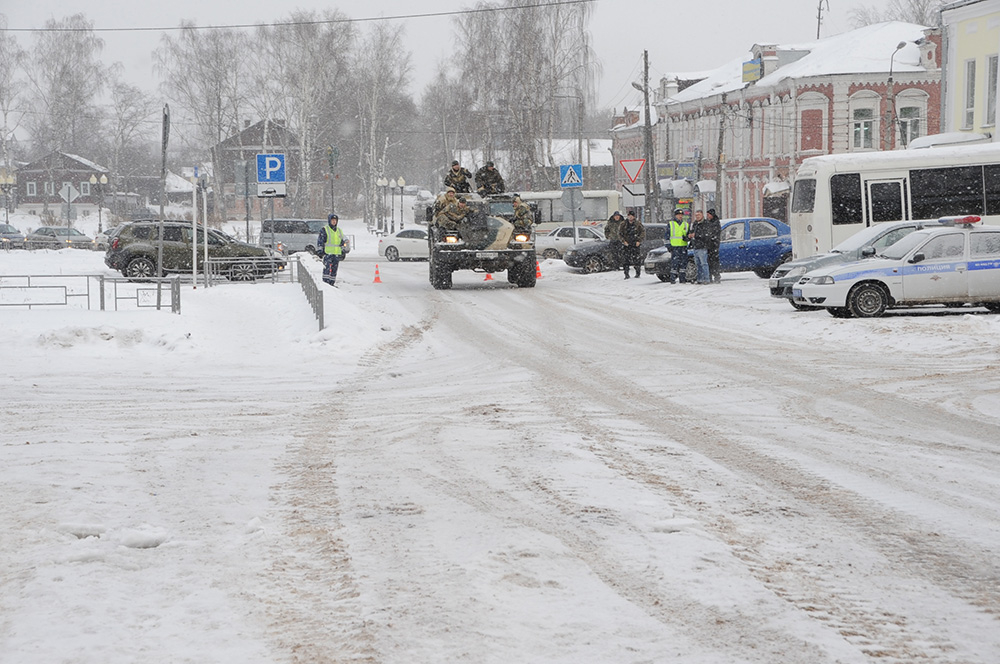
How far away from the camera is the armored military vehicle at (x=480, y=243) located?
86.0 ft

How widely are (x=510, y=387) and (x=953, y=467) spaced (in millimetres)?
4989

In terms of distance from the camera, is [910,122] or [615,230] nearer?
[615,230]

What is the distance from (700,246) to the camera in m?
24.9

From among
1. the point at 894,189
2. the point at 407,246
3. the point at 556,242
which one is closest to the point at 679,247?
the point at 894,189

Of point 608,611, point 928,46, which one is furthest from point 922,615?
point 928,46

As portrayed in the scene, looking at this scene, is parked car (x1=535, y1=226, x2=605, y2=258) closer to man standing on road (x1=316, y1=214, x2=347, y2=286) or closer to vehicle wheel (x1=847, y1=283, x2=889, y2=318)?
man standing on road (x1=316, y1=214, x2=347, y2=286)

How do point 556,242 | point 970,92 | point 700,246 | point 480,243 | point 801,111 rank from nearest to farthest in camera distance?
point 700,246
point 480,243
point 970,92
point 556,242
point 801,111

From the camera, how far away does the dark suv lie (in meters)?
28.7

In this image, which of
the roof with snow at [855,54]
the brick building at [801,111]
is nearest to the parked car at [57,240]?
the brick building at [801,111]

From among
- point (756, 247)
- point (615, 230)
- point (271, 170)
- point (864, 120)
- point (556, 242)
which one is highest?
point (864, 120)

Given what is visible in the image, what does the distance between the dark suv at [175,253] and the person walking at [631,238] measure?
8.45m

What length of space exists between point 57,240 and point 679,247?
1532 inches

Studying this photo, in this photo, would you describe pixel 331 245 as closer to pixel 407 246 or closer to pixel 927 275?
pixel 927 275

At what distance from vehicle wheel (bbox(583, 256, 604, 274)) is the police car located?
46.7 ft
